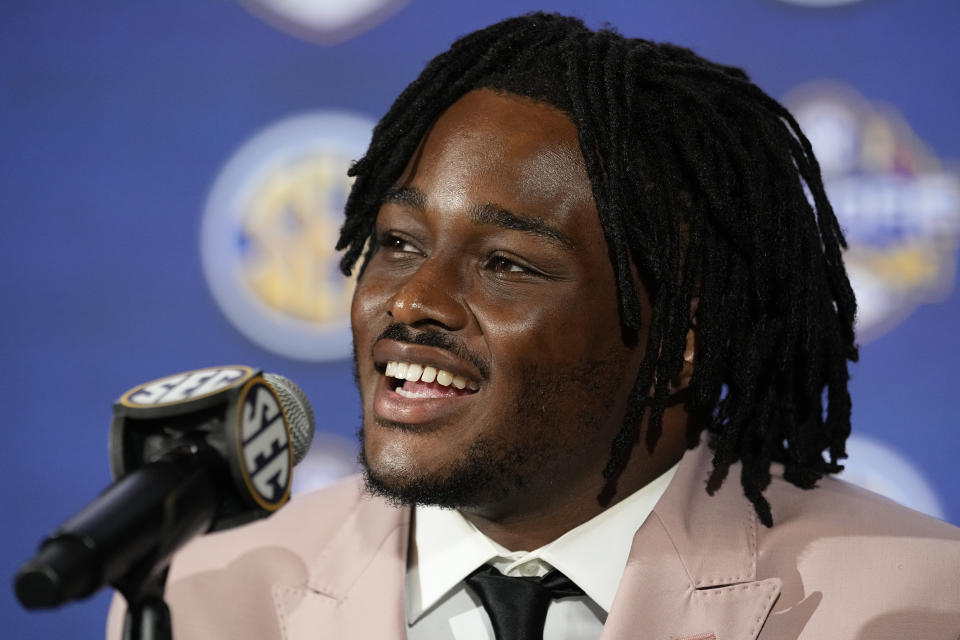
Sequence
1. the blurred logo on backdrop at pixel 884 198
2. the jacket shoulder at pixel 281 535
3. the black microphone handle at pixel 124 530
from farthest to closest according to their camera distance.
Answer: the blurred logo on backdrop at pixel 884 198 → the jacket shoulder at pixel 281 535 → the black microphone handle at pixel 124 530

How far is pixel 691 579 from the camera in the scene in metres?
1.42

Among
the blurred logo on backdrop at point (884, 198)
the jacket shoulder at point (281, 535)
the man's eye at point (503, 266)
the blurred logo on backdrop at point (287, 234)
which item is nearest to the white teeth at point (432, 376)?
the man's eye at point (503, 266)

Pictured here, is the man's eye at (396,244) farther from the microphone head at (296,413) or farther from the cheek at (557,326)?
the microphone head at (296,413)

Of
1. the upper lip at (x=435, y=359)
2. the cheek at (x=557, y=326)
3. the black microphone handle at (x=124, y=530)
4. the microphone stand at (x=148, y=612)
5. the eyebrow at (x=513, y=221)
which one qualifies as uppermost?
the eyebrow at (x=513, y=221)

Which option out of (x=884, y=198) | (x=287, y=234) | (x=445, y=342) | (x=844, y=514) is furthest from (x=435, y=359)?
(x=884, y=198)

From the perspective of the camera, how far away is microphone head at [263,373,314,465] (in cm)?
115

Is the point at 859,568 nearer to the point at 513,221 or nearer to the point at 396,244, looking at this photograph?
the point at 513,221

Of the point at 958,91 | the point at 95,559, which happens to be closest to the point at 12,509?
the point at 95,559

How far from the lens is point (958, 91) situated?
204 cm

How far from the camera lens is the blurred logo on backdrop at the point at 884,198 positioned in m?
2.03

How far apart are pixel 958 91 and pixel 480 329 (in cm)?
121

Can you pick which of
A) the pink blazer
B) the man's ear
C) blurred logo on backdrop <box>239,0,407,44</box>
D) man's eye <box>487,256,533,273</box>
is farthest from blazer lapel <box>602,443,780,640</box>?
blurred logo on backdrop <box>239,0,407,44</box>

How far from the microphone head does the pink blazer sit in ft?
1.33

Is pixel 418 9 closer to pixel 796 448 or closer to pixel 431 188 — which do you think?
pixel 431 188
